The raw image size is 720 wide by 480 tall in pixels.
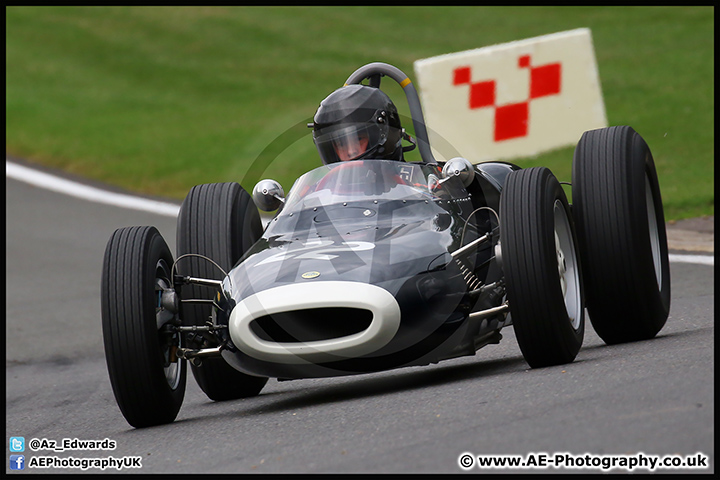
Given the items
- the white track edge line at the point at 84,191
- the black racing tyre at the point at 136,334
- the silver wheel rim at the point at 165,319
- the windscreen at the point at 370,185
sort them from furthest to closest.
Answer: the white track edge line at the point at 84,191
the windscreen at the point at 370,185
the silver wheel rim at the point at 165,319
the black racing tyre at the point at 136,334

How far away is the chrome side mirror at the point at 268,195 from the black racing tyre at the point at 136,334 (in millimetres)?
1186

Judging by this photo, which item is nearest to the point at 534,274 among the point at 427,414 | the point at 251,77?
the point at 427,414

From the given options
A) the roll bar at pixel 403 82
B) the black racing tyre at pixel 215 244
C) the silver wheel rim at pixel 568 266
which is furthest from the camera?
the roll bar at pixel 403 82

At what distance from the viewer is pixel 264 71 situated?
24516 mm

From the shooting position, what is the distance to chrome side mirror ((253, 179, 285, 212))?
22.4 feet

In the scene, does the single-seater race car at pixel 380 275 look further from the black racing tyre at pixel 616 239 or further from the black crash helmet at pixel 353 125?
the black crash helmet at pixel 353 125

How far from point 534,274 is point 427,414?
106cm

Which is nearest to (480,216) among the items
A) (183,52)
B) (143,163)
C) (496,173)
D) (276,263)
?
(496,173)

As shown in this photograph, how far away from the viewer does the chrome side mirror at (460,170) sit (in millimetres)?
6340

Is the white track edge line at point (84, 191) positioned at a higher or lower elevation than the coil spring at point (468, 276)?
lower
